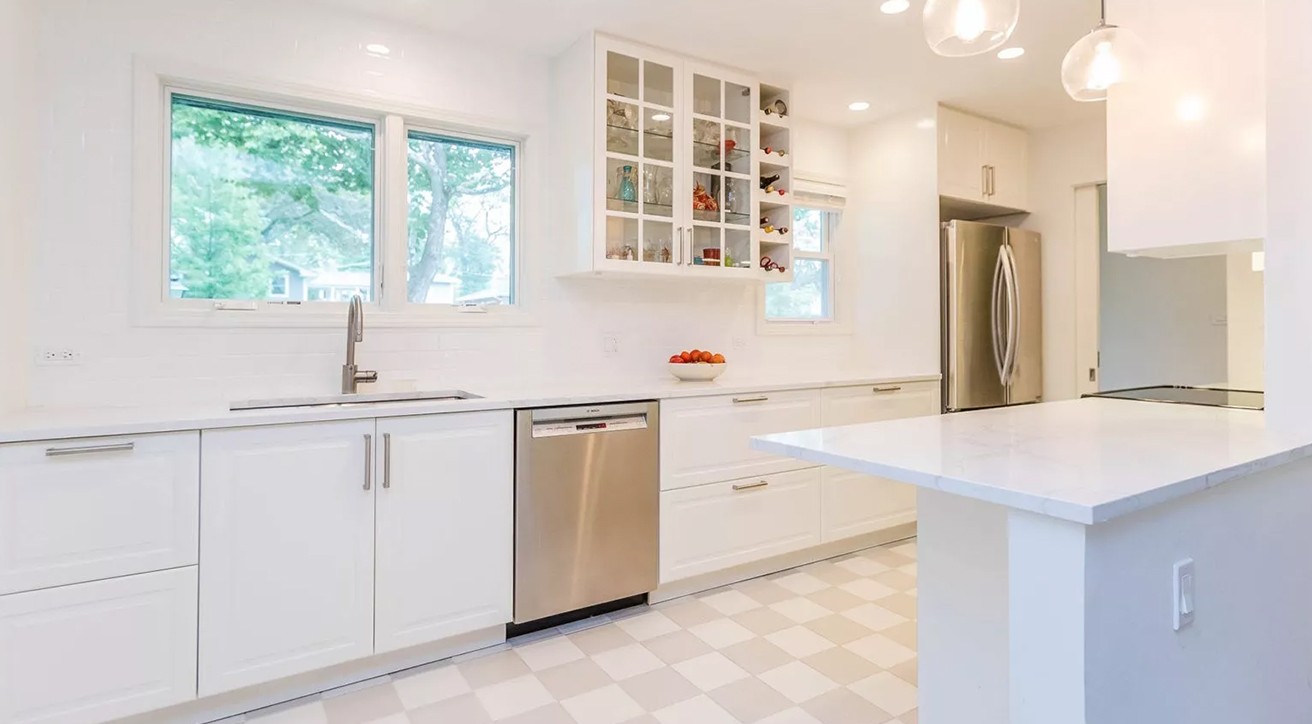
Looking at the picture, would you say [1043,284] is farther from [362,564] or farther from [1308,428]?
[362,564]

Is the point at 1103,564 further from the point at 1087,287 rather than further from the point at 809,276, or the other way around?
the point at 1087,287

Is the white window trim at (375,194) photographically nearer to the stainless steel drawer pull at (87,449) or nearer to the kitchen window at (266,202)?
the kitchen window at (266,202)

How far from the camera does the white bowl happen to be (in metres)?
3.22

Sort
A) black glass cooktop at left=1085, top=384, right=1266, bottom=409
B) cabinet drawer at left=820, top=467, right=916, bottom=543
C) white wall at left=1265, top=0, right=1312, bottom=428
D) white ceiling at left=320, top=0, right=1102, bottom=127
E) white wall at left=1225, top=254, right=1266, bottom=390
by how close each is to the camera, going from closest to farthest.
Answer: white wall at left=1265, top=0, right=1312, bottom=428, black glass cooktop at left=1085, top=384, right=1266, bottom=409, white ceiling at left=320, top=0, right=1102, bottom=127, cabinet drawer at left=820, top=467, right=916, bottom=543, white wall at left=1225, top=254, right=1266, bottom=390

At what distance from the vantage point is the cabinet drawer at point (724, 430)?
2.89 metres

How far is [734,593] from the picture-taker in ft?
9.98

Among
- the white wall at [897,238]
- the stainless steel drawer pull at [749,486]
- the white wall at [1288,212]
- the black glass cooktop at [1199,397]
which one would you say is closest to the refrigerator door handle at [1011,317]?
the white wall at [897,238]

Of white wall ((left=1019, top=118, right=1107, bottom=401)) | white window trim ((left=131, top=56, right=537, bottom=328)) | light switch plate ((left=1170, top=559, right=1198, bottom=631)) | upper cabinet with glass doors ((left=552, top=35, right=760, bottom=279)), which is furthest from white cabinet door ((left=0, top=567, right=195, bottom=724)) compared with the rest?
white wall ((left=1019, top=118, right=1107, bottom=401))

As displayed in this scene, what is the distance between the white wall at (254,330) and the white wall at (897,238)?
4.29 ft

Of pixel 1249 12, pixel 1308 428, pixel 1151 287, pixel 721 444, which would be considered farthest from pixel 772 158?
pixel 1151 287

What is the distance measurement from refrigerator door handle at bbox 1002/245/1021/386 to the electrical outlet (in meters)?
4.44

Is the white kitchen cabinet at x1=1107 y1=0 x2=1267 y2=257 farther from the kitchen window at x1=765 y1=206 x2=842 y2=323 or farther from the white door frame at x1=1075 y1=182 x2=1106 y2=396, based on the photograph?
the white door frame at x1=1075 y1=182 x2=1106 y2=396

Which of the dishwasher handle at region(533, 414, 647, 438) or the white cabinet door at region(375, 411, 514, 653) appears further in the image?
the dishwasher handle at region(533, 414, 647, 438)

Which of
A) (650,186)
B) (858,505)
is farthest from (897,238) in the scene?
(650,186)
